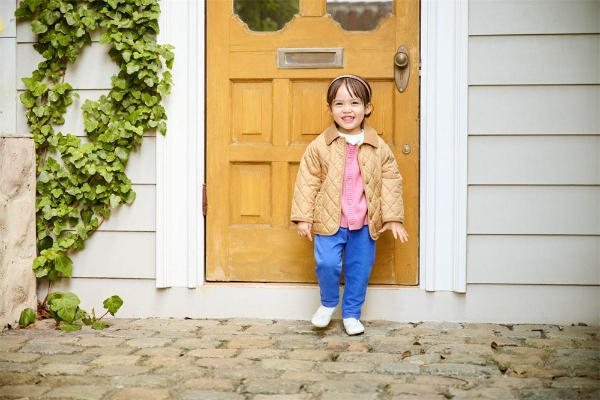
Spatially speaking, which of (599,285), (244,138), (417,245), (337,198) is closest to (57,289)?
(244,138)

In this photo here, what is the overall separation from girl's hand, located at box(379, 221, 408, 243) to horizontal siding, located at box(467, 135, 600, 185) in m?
0.43

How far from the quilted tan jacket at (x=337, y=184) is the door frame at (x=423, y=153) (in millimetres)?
248

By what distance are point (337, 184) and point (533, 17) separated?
119cm

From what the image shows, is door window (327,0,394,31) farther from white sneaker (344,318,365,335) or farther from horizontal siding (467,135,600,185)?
white sneaker (344,318,365,335)

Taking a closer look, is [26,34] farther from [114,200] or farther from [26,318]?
Answer: [26,318]

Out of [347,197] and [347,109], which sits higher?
[347,109]

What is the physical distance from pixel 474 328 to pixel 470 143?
0.85m

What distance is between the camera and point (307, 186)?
12.0 feet

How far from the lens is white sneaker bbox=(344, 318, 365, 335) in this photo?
11.6 feet

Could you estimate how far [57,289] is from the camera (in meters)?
4.00

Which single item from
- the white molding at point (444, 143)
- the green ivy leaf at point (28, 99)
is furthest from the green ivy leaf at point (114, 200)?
the white molding at point (444, 143)

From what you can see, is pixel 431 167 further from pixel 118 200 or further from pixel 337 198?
pixel 118 200

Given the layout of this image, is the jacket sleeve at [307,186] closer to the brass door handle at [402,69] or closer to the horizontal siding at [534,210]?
the brass door handle at [402,69]

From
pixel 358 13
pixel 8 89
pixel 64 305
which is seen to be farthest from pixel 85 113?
pixel 358 13
